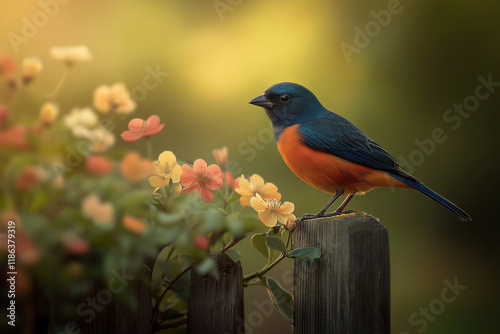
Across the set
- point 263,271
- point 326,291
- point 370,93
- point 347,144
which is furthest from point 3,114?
point 370,93

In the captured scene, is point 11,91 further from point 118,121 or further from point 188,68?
point 188,68

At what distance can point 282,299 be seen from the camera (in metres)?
2.35

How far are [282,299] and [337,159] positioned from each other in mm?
1005

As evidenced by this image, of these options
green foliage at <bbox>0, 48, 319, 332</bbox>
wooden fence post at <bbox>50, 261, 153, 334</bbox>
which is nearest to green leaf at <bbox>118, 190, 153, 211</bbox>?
green foliage at <bbox>0, 48, 319, 332</bbox>

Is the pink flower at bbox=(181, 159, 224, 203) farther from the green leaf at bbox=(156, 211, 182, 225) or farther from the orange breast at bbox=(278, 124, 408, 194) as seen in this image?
the orange breast at bbox=(278, 124, 408, 194)

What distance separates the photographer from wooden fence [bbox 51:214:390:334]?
6.93 ft

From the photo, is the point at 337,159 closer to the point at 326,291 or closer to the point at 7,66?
the point at 326,291

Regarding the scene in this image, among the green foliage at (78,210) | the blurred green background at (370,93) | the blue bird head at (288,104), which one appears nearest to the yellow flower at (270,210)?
the green foliage at (78,210)

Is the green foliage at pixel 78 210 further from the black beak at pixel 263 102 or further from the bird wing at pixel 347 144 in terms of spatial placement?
the black beak at pixel 263 102

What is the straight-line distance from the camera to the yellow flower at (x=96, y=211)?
4.74 ft

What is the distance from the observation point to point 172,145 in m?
4.27

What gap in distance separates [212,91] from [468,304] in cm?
265

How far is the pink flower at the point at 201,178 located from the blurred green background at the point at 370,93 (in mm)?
2046

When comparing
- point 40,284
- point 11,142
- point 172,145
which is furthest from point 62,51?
point 172,145
